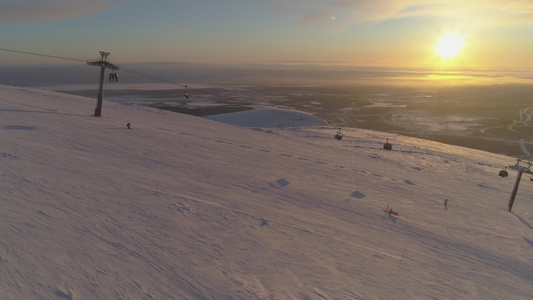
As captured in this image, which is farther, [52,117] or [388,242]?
[52,117]

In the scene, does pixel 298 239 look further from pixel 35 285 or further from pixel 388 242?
pixel 35 285

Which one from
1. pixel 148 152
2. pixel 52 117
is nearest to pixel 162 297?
pixel 148 152

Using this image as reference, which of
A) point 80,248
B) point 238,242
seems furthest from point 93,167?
point 238,242

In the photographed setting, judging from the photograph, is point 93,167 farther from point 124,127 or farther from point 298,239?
point 124,127

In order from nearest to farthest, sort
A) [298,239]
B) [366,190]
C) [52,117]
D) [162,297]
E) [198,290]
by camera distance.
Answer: [162,297] → [198,290] → [298,239] → [366,190] → [52,117]

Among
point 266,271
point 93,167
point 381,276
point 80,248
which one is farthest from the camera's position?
point 93,167

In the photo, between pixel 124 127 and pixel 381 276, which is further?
pixel 124 127
